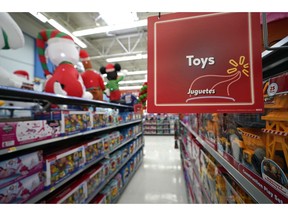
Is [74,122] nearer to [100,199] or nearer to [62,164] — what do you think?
[62,164]

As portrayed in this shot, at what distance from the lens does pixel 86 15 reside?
4.97m

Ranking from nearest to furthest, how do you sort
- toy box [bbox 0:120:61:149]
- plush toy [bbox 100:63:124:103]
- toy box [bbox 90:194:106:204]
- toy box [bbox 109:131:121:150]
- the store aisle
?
1. toy box [bbox 0:120:61:149]
2. toy box [bbox 90:194:106:204]
3. toy box [bbox 109:131:121:150]
4. the store aisle
5. plush toy [bbox 100:63:124:103]

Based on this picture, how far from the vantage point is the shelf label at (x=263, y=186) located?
49 cm

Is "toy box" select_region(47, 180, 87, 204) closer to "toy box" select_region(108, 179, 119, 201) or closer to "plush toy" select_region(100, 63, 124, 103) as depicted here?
"toy box" select_region(108, 179, 119, 201)

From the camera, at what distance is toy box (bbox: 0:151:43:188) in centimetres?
95

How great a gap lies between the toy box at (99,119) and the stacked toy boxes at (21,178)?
91cm

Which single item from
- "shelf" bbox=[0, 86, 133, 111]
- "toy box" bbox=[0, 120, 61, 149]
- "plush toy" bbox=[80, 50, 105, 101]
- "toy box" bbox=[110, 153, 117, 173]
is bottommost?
"toy box" bbox=[110, 153, 117, 173]

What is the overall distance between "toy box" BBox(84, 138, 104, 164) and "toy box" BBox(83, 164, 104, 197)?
172mm

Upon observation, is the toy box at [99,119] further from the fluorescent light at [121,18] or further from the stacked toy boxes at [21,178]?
the fluorescent light at [121,18]

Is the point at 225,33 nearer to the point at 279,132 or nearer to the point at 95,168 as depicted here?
the point at 279,132

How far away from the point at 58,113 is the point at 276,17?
1650mm

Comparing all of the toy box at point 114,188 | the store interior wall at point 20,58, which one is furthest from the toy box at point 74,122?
the store interior wall at point 20,58

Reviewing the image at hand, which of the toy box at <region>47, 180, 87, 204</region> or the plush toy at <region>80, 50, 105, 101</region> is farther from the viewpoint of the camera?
the plush toy at <region>80, 50, 105, 101</region>

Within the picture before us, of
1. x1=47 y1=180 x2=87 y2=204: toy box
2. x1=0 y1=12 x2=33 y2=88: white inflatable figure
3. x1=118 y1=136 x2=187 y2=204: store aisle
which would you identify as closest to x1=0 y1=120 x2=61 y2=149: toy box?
x1=0 y1=12 x2=33 y2=88: white inflatable figure
